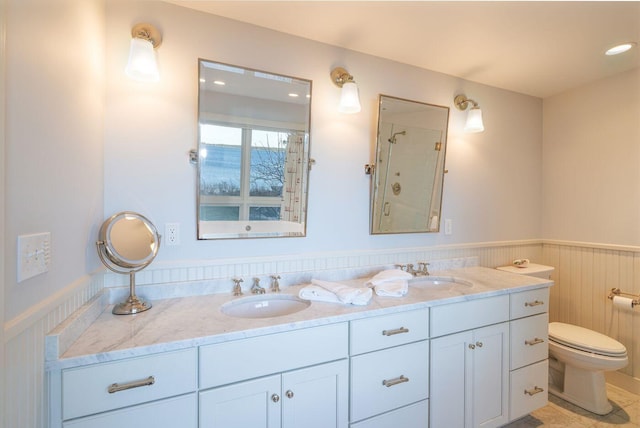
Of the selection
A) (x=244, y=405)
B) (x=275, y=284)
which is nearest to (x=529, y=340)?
(x=275, y=284)

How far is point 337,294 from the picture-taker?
141 centimetres

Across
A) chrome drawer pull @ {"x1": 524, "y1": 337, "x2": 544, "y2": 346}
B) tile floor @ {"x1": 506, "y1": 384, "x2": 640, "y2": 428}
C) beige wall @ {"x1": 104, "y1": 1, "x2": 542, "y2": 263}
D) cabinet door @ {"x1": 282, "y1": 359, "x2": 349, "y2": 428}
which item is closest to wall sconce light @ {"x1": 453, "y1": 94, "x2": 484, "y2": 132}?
beige wall @ {"x1": 104, "y1": 1, "x2": 542, "y2": 263}

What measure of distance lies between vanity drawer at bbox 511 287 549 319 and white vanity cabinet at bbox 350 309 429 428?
2.09ft

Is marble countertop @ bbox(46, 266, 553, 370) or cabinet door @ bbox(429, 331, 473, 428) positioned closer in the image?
marble countertop @ bbox(46, 266, 553, 370)

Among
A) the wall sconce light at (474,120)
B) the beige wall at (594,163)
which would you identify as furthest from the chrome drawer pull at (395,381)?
the beige wall at (594,163)

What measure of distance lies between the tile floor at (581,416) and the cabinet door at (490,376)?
322mm

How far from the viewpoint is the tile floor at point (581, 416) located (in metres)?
1.83

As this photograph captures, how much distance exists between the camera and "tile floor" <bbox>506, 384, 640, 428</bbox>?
1828 millimetres

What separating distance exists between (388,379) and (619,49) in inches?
92.9

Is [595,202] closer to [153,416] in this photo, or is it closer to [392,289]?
[392,289]

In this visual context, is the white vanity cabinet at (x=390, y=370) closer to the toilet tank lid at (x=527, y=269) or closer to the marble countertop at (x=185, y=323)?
the marble countertop at (x=185, y=323)

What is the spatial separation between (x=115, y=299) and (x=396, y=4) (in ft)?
6.13

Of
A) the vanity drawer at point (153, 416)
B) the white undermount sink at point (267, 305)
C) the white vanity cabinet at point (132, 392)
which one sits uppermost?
the white undermount sink at point (267, 305)

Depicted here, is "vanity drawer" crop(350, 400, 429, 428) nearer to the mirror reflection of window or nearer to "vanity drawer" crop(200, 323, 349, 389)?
"vanity drawer" crop(200, 323, 349, 389)
